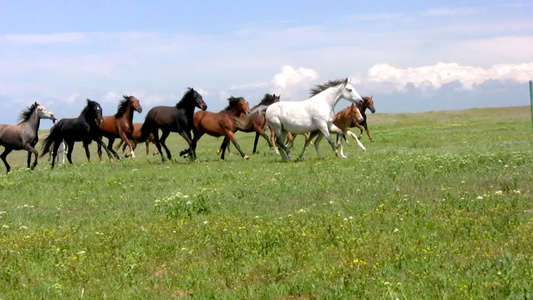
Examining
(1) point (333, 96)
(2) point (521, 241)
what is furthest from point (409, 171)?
(2) point (521, 241)

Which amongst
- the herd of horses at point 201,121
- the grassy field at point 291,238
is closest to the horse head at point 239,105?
the herd of horses at point 201,121

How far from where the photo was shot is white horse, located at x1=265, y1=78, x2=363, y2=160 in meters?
23.9

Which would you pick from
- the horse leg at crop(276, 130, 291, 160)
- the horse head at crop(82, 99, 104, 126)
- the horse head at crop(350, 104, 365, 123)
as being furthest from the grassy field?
the horse head at crop(350, 104, 365, 123)

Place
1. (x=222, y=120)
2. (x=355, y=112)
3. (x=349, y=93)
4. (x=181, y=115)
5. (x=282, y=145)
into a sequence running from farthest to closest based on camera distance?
(x=355, y=112), (x=222, y=120), (x=181, y=115), (x=349, y=93), (x=282, y=145)

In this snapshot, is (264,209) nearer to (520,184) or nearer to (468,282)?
(520,184)

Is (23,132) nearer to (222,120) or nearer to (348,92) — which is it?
(222,120)

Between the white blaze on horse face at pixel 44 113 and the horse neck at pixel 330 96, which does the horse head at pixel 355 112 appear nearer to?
the horse neck at pixel 330 96

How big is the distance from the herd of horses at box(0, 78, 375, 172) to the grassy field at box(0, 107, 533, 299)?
20.1 ft

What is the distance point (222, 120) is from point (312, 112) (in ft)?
16.0

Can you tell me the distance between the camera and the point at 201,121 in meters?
28.2

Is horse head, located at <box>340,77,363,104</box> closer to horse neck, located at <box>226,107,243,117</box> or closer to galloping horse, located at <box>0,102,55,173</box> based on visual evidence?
horse neck, located at <box>226,107,243,117</box>

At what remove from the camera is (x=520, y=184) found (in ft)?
45.1

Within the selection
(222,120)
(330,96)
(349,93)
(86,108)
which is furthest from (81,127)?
(349,93)

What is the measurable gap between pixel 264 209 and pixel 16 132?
675 inches
